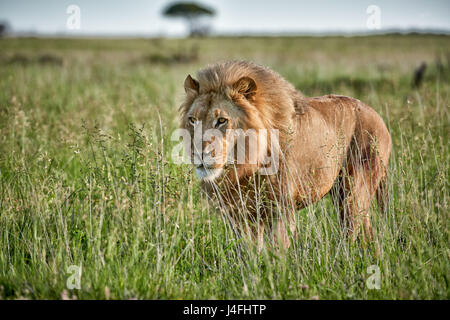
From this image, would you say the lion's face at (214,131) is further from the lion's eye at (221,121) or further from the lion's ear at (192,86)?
the lion's ear at (192,86)

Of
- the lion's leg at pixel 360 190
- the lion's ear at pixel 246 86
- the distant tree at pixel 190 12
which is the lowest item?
the lion's leg at pixel 360 190

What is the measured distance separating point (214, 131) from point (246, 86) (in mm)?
472

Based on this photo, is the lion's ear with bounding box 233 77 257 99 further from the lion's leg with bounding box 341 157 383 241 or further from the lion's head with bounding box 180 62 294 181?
the lion's leg with bounding box 341 157 383 241

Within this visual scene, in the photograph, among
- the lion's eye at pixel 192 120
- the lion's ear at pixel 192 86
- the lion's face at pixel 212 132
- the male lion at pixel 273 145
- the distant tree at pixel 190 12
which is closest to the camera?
the lion's face at pixel 212 132

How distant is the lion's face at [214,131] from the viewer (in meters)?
3.07

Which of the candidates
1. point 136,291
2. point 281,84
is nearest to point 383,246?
point 281,84

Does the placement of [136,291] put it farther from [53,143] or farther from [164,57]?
[164,57]

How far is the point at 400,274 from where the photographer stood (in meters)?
2.75

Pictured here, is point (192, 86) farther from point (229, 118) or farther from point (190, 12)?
point (190, 12)

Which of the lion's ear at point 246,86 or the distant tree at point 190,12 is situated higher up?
the distant tree at point 190,12

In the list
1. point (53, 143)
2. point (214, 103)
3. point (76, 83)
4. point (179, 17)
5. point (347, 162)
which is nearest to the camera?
point (214, 103)

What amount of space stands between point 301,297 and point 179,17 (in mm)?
61872

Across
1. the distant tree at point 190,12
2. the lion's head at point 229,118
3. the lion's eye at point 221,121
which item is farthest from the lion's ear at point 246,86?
the distant tree at point 190,12

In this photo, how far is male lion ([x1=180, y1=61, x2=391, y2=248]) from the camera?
317 cm
